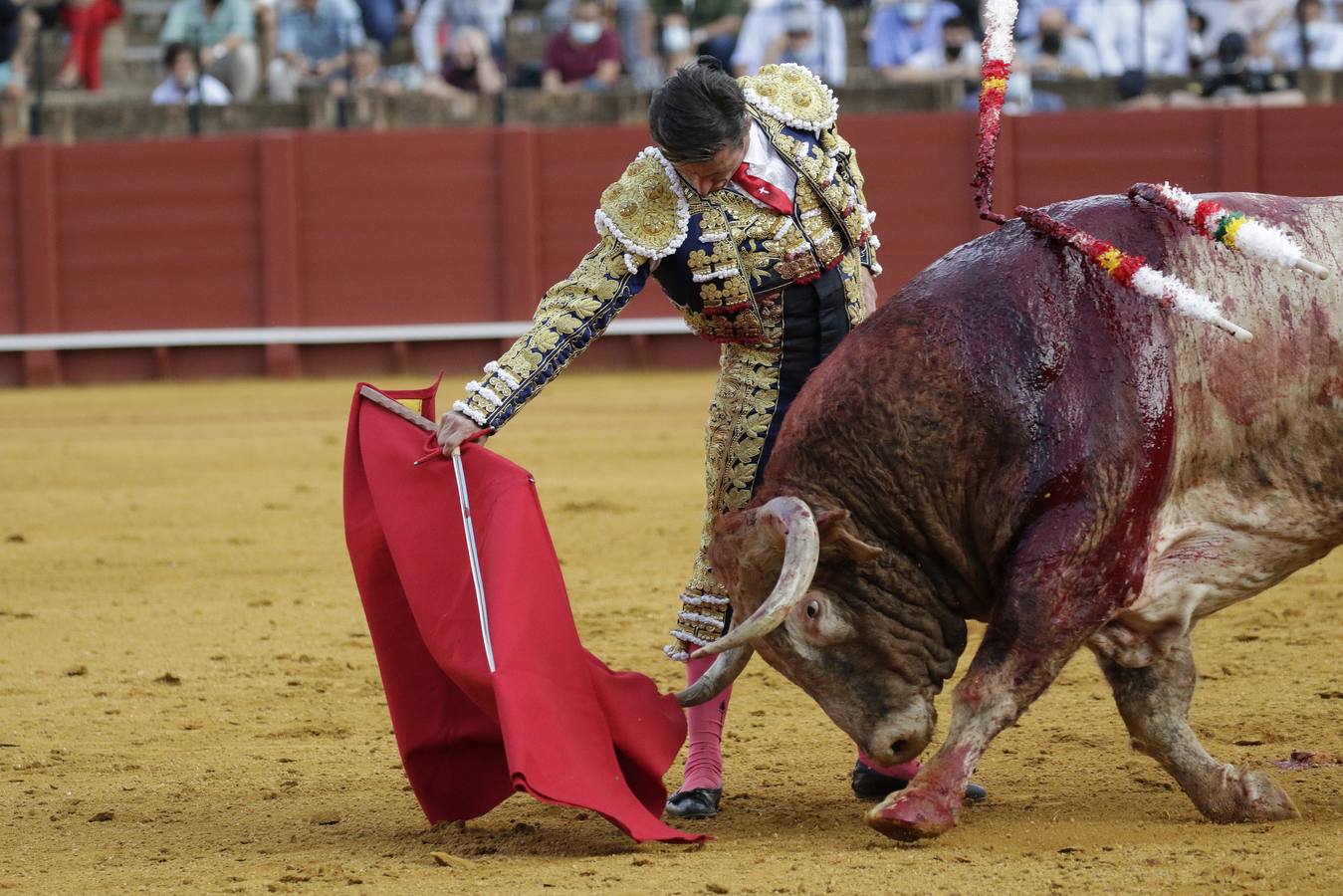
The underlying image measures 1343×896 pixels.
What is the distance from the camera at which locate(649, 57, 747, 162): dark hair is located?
2.93 m

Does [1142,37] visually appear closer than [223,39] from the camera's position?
Yes

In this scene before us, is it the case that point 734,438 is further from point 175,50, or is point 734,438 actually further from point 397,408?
point 175,50

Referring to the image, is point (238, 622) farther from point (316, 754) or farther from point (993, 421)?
point (993, 421)

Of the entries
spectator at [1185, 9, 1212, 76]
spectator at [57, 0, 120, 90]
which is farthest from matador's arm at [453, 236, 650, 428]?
spectator at [57, 0, 120, 90]

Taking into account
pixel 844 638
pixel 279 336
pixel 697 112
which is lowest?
pixel 279 336

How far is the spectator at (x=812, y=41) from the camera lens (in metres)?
10.6

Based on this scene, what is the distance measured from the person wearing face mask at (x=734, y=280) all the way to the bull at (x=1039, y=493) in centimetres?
25

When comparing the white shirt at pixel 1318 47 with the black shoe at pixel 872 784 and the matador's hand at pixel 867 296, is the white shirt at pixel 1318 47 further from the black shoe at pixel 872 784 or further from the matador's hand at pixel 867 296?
the black shoe at pixel 872 784

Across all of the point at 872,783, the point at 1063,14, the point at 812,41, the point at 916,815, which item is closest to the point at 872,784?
the point at 872,783

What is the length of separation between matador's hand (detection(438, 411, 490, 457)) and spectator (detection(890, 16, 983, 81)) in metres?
8.27

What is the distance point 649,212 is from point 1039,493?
84cm

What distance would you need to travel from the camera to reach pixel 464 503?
3.16m

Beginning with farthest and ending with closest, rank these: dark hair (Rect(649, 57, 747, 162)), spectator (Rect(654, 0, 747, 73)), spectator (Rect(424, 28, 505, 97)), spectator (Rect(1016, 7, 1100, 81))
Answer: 1. spectator (Rect(424, 28, 505, 97))
2. spectator (Rect(654, 0, 747, 73))
3. spectator (Rect(1016, 7, 1100, 81))
4. dark hair (Rect(649, 57, 747, 162))

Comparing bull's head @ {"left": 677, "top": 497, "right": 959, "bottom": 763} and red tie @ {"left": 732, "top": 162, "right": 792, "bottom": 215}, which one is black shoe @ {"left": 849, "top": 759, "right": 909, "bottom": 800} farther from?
red tie @ {"left": 732, "top": 162, "right": 792, "bottom": 215}
